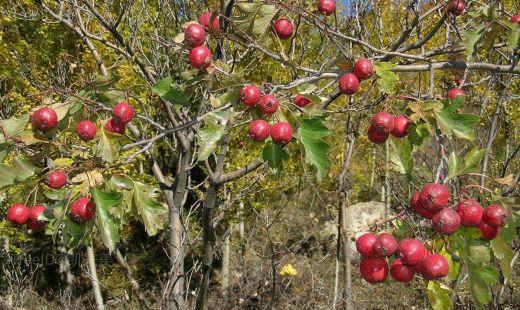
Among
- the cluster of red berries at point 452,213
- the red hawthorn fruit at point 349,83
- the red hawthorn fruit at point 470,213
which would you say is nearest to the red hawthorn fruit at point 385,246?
the cluster of red berries at point 452,213

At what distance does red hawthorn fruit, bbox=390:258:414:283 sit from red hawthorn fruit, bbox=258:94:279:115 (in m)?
0.72

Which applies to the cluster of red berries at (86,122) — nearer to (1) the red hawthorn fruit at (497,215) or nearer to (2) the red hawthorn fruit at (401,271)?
(2) the red hawthorn fruit at (401,271)

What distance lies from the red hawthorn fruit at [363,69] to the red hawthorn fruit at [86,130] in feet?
3.61

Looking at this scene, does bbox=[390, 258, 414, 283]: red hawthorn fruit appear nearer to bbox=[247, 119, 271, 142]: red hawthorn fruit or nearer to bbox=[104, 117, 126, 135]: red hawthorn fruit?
bbox=[247, 119, 271, 142]: red hawthorn fruit

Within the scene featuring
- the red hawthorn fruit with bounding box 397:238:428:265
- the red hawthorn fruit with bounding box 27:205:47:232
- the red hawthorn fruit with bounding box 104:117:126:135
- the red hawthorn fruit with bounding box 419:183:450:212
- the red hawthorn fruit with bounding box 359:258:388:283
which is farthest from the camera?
the red hawthorn fruit with bounding box 27:205:47:232

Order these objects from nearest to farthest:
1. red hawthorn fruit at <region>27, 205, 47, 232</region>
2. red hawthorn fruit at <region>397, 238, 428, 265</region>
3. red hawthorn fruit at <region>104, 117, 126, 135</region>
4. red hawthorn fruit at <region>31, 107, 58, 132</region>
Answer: red hawthorn fruit at <region>397, 238, 428, 265</region> → red hawthorn fruit at <region>31, 107, 58, 132</region> → red hawthorn fruit at <region>104, 117, 126, 135</region> → red hawthorn fruit at <region>27, 205, 47, 232</region>

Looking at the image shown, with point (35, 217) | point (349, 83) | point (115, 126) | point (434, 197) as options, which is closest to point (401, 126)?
point (349, 83)

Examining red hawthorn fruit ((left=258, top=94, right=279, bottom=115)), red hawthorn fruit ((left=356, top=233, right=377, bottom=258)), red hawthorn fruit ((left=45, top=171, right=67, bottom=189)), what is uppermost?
red hawthorn fruit ((left=258, top=94, right=279, bottom=115))

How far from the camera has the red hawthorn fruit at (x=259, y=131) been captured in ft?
5.54

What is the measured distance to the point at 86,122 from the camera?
73.9 inches

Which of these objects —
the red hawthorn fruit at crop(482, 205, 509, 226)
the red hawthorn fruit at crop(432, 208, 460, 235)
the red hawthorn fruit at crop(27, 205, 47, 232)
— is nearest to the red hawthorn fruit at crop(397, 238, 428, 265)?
the red hawthorn fruit at crop(432, 208, 460, 235)

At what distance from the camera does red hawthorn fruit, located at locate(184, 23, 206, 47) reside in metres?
1.89

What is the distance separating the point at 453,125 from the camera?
5.35ft

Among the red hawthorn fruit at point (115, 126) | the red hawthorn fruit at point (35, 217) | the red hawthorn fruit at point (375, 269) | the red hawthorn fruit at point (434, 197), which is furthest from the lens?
the red hawthorn fruit at point (35, 217)
